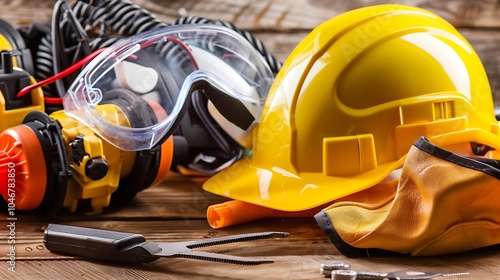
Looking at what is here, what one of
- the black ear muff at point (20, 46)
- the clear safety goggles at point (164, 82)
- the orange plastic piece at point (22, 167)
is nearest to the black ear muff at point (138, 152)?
the clear safety goggles at point (164, 82)

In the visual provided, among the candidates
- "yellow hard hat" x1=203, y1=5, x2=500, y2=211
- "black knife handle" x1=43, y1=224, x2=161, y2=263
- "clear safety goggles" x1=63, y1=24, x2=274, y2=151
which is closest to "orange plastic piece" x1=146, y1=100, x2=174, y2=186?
"clear safety goggles" x1=63, y1=24, x2=274, y2=151

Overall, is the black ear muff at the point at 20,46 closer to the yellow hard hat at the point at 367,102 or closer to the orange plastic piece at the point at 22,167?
the orange plastic piece at the point at 22,167

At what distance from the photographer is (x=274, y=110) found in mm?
1417

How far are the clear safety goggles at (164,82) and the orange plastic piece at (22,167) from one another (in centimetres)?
10

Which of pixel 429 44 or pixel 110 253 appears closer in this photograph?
pixel 110 253

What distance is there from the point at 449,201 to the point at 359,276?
17 cm

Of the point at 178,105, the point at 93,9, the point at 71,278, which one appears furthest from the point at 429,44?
the point at 93,9

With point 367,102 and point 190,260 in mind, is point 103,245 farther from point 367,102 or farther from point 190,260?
point 367,102

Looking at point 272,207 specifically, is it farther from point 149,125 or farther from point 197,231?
point 149,125

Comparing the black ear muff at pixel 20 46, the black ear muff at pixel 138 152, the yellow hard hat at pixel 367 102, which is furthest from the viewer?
the black ear muff at pixel 20 46

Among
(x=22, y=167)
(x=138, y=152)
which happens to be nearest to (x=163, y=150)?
(x=138, y=152)

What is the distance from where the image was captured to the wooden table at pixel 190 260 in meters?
1.12

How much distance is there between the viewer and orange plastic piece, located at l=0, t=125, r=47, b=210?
4.33 ft

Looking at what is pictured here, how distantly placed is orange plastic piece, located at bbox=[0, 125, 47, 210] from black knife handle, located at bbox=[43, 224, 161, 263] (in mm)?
139
